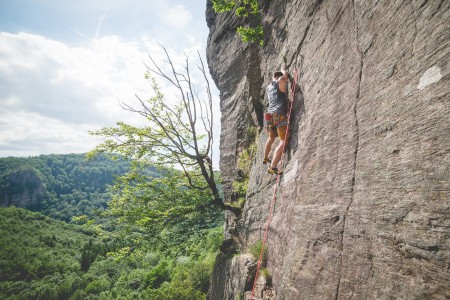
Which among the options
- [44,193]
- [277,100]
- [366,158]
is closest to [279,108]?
[277,100]

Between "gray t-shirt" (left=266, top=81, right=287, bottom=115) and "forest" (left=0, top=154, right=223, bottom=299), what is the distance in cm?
623

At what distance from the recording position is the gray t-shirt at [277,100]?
6.23 meters

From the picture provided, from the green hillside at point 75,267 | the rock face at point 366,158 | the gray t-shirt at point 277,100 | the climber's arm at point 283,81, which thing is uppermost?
the climber's arm at point 283,81

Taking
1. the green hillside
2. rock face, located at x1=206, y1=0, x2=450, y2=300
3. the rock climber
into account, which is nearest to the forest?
the green hillside

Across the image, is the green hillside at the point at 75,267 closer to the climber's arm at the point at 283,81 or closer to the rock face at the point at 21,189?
the climber's arm at the point at 283,81

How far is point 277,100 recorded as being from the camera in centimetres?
634

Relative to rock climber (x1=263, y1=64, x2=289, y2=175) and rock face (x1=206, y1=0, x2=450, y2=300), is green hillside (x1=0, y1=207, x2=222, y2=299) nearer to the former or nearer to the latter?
rock climber (x1=263, y1=64, x2=289, y2=175)

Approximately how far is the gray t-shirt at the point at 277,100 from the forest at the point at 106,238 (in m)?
6.23

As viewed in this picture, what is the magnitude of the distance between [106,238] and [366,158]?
10.7 meters

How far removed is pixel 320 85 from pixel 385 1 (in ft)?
5.51

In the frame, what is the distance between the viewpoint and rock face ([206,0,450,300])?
261 centimetres

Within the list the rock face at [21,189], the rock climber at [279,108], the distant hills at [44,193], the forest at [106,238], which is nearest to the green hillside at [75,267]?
the forest at [106,238]

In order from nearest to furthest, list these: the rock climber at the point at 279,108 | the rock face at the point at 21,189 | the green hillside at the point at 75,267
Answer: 1. the rock climber at the point at 279,108
2. the green hillside at the point at 75,267
3. the rock face at the point at 21,189

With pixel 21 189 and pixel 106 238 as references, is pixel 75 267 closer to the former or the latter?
pixel 106 238
